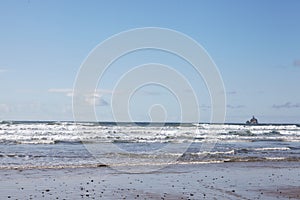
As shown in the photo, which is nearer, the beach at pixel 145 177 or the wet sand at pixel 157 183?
the wet sand at pixel 157 183

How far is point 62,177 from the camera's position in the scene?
64.9 ft

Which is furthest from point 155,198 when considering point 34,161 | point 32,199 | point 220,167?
point 34,161

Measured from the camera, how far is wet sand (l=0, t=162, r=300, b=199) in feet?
51.5

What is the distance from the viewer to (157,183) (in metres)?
18.4

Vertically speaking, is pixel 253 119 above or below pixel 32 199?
above

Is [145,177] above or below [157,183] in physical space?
above

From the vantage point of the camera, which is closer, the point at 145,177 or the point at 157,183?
the point at 157,183

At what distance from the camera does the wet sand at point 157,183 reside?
15711 millimetres

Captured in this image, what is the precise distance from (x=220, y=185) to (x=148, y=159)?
10911 millimetres

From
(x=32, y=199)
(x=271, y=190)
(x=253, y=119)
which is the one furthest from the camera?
(x=253, y=119)

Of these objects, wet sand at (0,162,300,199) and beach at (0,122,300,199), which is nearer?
wet sand at (0,162,300,199)

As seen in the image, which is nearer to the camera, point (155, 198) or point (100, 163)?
point (155, 198)

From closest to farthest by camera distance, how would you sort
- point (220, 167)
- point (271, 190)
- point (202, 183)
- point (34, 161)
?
1. point (271, 190)
2. point (202, 183)
3. point (220, 167)
4. point (34, 161)

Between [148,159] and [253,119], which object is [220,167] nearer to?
[148,159]
